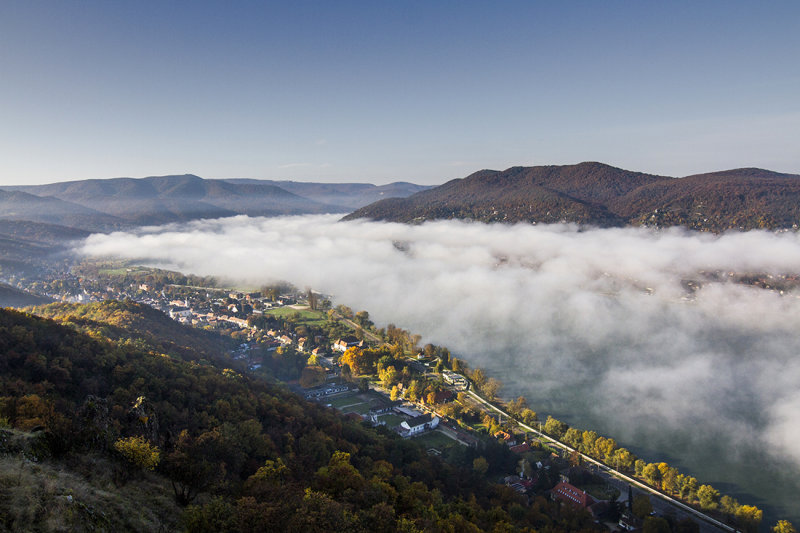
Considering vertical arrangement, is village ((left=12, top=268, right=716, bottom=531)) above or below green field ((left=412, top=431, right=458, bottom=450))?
above

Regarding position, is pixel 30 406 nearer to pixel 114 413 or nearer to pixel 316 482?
pixel 114 413

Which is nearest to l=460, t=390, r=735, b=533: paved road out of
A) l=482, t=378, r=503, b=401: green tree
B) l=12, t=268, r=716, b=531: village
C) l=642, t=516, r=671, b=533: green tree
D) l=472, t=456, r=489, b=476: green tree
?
l=12, t=268, r=716, b=531: village

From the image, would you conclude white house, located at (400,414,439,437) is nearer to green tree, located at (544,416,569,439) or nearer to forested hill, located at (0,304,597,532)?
forested hill, located at (0,304,597,532)

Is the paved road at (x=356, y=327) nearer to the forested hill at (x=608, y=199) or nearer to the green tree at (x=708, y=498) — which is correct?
the green tree at (x=708, y=498)

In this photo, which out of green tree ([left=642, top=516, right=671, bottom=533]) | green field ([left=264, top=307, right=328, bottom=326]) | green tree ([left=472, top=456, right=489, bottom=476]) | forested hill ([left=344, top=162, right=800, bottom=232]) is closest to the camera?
green tree ([left=642, top=516, right=671, bottom=533])

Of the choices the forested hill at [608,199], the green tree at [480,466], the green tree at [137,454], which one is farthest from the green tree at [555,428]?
the forested hill at [608,199]

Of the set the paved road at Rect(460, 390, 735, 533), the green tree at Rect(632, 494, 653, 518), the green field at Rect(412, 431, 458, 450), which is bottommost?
the green field at Rect(412, 431, 458, 450)

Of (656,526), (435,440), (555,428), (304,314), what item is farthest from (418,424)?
(304,314)
